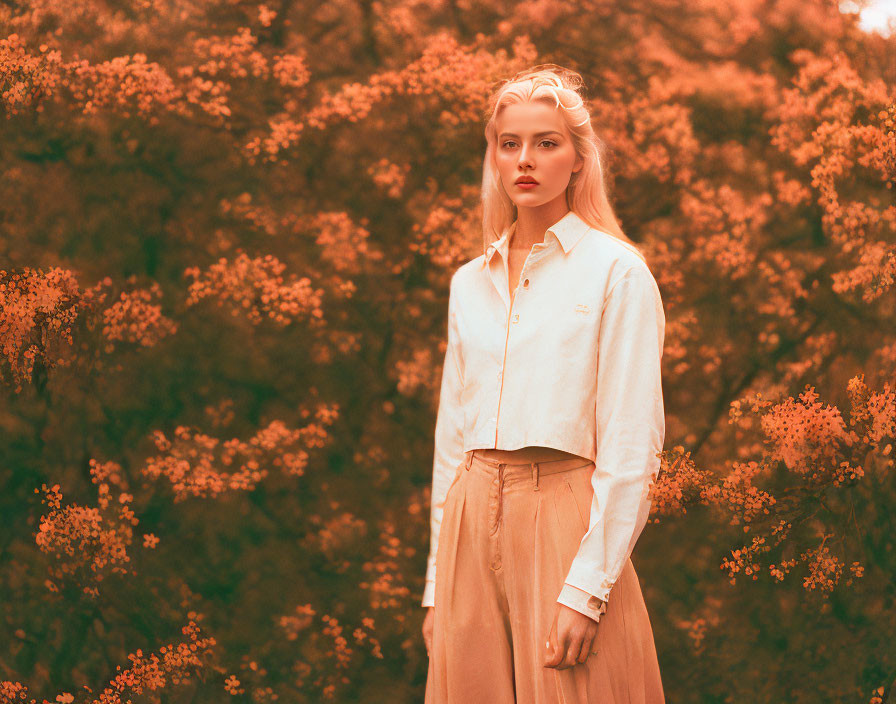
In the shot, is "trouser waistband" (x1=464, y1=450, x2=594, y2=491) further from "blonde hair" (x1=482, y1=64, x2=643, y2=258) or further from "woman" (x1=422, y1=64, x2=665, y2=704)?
"blonde hair" (x1=482, y1=64, x2=643, y2=258)

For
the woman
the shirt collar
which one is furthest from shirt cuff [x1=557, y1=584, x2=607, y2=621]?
the shirt collar

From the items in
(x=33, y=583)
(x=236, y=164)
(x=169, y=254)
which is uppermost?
(x=236, y=164)

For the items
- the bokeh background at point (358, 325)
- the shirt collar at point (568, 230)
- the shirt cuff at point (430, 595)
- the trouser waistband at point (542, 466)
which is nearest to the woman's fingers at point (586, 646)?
the trouser waistband at point (542, 466)

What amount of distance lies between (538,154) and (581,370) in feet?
1.20

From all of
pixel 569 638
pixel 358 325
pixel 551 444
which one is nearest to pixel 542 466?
pixel 551 444

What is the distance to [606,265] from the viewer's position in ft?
5.22

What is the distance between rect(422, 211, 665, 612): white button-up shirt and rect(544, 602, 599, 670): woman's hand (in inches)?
0.8

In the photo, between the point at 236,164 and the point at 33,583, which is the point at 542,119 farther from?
the point at 33,583

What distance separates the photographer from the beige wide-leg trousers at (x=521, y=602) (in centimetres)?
154

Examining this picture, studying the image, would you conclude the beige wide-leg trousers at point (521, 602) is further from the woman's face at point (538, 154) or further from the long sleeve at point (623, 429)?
the woman's face at point (538, 154)

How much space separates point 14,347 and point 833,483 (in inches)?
92.3

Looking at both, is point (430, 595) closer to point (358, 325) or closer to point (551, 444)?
point (551, 444)

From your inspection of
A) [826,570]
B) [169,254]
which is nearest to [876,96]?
[826,570]

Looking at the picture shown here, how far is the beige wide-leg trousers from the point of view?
1.54m
